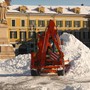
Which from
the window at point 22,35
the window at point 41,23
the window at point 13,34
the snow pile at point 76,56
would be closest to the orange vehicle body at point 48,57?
the snow pile at point 76,56

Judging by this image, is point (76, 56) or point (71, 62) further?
point (76, 56)

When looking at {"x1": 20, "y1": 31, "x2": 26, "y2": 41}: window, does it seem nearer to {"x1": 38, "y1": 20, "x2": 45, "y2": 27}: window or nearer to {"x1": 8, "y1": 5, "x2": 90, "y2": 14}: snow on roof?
{"x1": 38, "y1": 20, "x2": 45, "y2": 27}: window

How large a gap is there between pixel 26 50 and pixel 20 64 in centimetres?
3903

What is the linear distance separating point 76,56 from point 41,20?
4251 cm

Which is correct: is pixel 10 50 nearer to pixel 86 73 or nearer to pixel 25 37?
pixel 86 73

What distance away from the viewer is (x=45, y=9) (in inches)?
3014

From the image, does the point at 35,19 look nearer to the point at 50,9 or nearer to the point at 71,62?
the point at 50,9

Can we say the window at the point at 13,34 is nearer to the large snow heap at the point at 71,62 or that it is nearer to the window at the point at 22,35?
the window at the point at 22,35

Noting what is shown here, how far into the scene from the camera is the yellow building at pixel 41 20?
7306 cm

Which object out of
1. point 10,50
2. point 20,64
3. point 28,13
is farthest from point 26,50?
point 20,64

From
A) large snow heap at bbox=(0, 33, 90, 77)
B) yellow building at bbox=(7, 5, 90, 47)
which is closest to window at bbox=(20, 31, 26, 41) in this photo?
yellow building at bbox=(7, 5, 90, 47)

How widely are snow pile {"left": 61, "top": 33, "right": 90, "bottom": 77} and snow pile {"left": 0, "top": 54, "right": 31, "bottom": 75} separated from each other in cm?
368

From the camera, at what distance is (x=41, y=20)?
245ft

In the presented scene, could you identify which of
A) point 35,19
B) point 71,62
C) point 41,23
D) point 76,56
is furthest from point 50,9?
point 71,62
